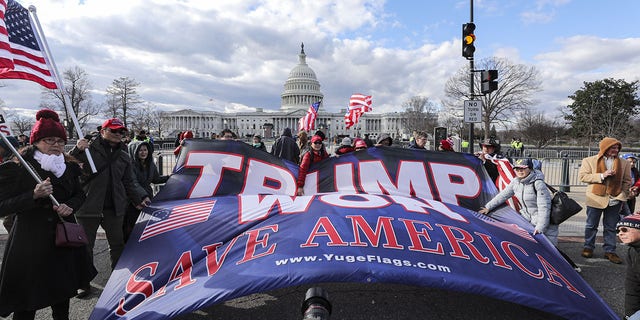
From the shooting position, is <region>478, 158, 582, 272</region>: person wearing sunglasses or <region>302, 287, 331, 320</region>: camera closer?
<region>302, 287, 331, 320</region>: camera

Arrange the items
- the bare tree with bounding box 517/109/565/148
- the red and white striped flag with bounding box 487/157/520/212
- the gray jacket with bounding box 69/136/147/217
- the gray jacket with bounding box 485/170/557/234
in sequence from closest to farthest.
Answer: the gray jacket with bounding box 69/136/147/217
the gray jacket with bounding box 485/170/557/234
the red and white striped flag with bounding box 487/157/520/212
the bare tree with bounding box 517/109/565/148

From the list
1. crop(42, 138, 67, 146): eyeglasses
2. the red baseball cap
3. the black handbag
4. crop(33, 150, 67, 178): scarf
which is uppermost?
the red baseball cap

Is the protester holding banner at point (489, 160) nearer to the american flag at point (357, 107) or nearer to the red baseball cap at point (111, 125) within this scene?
the red baseball cap at point (111, 125)

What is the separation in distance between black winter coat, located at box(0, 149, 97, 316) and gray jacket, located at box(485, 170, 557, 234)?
465 cm

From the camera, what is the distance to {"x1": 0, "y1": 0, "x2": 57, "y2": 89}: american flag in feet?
13.6

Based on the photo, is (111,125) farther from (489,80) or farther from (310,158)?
(489,80)

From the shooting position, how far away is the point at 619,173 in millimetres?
5133

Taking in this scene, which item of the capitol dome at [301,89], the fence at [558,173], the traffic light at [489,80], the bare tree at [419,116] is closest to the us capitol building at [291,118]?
the capitol dome at [301,89]

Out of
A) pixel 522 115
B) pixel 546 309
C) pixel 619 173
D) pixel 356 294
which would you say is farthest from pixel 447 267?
pixel 522 115

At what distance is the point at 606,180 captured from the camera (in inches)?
204

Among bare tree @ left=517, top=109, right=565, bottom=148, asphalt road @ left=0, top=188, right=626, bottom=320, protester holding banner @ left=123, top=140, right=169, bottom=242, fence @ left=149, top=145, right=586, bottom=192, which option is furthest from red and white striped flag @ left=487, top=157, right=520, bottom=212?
bare tree @ left=517, top=109, right=565, bottom=148

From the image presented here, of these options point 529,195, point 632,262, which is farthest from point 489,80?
point 632,262

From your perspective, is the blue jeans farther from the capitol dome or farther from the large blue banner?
the capitol dome

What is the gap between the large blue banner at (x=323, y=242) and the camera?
8.43 feet
